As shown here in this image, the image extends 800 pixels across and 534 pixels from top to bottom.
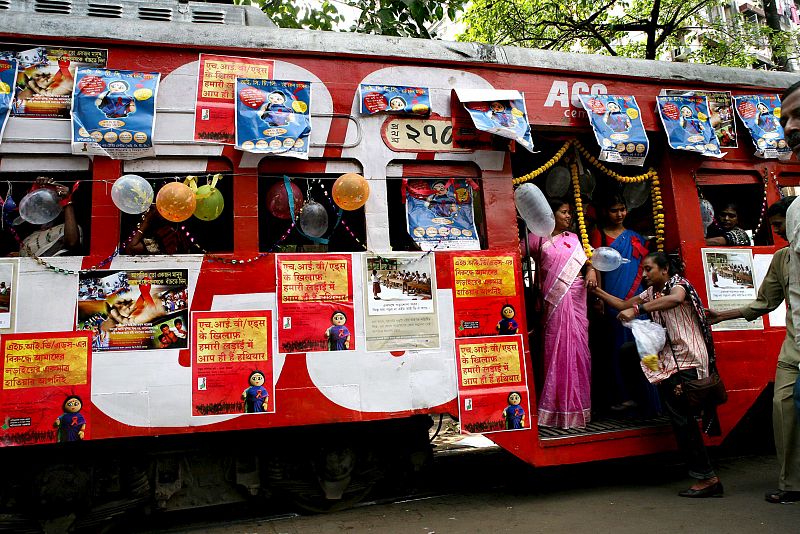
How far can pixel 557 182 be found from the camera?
515 centimetres

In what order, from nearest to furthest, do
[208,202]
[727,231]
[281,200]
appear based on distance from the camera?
[208,202]
[281,200]
[727,231]

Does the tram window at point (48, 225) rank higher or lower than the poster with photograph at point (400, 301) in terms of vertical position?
higher

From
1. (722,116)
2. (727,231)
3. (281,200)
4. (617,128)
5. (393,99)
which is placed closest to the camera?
(281,200)

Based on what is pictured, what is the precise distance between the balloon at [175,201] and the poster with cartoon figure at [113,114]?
0.33 m

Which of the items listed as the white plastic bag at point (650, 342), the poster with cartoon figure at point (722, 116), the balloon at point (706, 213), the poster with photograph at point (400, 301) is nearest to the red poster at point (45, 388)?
the poster with photograph at point (400, 301)

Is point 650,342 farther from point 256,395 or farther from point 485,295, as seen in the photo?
point 256,395

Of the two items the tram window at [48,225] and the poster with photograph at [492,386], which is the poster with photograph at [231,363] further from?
the poster with photograph at [492,386]

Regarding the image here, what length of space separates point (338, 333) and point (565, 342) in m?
1.84

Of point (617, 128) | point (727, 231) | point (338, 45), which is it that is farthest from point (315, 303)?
point (727, 231)

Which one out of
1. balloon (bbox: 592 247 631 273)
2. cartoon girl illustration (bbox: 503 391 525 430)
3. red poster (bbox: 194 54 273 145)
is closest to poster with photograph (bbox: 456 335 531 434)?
cartoon girl illustration (bbox: 503 391 525 430)

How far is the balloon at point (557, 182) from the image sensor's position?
5094 mm

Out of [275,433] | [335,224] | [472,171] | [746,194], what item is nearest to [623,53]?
[746,194]

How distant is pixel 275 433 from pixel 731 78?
4.59 metres

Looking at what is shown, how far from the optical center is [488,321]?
13.6ft
